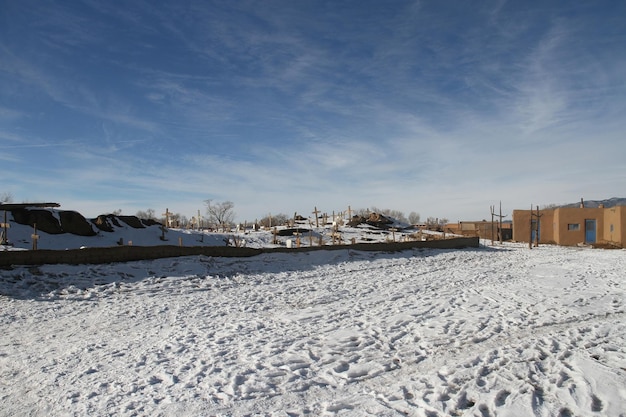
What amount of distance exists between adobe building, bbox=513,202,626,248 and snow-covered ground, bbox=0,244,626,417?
94.9ft

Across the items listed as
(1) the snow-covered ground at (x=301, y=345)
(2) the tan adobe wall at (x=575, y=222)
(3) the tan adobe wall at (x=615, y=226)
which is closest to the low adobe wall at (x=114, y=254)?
(1) the snow-covered ground at (x=301, y=345)

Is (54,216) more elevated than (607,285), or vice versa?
(54,216)

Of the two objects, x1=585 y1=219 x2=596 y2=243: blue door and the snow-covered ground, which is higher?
x1=585 y1=219 x2=596 y2=243: blue door

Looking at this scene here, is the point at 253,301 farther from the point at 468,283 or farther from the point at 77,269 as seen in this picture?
the point at 468,283

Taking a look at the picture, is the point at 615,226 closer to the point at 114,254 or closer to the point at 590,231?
the point at 590,231

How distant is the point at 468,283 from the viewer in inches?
612

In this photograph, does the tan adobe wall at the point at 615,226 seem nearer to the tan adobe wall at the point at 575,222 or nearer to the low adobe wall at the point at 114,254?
the tan adobe wall at the point at 575,222

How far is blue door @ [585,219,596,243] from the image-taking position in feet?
138

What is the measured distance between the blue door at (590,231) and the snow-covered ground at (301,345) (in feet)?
104

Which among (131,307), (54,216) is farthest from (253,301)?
(54,216)

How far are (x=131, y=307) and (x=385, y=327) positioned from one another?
272 inches

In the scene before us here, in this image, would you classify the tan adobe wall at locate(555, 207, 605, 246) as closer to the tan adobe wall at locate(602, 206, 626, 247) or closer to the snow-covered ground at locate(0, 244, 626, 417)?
the tan adobe wall at locate(602, 206, 626, 247)

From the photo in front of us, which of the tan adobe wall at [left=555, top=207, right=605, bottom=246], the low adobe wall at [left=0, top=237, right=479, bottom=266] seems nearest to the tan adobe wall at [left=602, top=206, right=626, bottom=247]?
the tan adobe wall at [left=555, top=207, right=605, bottom=246]

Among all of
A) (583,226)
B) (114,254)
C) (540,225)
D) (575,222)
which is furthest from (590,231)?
(114,254)
